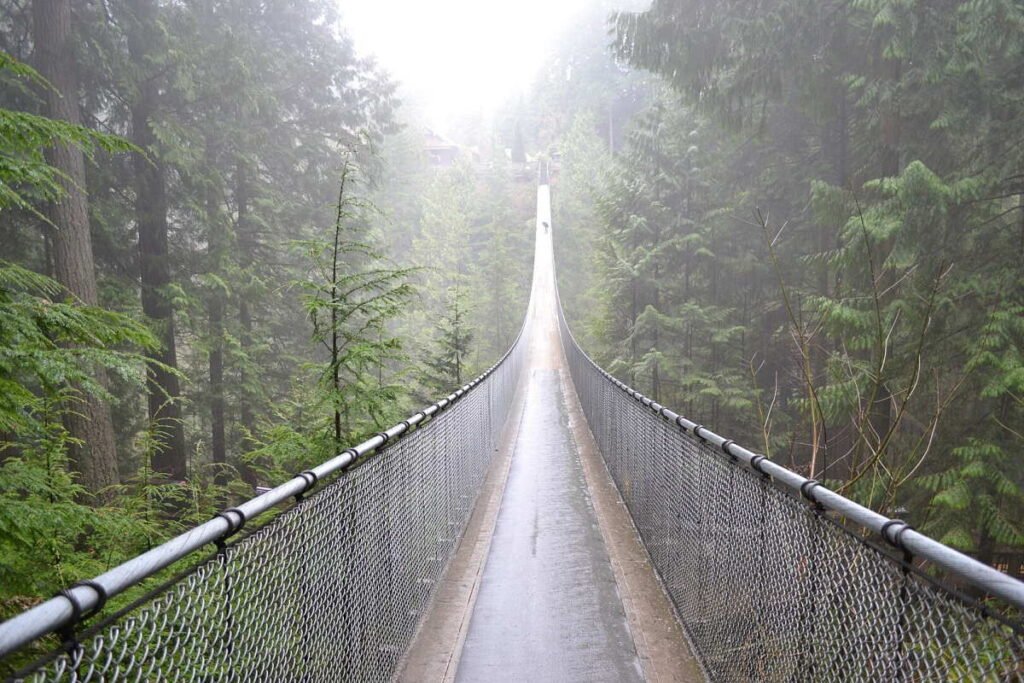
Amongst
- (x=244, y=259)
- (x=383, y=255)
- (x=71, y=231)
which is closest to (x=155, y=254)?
(x=244, y=259)

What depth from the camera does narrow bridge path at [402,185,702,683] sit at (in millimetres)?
3779

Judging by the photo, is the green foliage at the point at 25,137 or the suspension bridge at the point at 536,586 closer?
the suspension bridge at the point at 536,586

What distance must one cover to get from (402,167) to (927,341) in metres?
40.7

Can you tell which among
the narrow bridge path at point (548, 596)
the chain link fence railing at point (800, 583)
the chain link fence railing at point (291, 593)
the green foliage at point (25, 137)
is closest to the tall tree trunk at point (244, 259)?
the narrow bridge path at point (548, 596)

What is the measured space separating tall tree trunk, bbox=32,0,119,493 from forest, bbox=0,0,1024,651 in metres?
0.04

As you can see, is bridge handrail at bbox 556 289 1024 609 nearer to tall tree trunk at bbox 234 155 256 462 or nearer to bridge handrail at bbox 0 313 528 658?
bridge handrail at bbox 0 313 528 658

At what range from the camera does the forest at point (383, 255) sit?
4.73 metres

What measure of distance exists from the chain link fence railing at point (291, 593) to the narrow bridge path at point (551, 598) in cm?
35

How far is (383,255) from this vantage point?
5324 mm

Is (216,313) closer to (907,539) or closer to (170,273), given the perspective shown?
(170,273)

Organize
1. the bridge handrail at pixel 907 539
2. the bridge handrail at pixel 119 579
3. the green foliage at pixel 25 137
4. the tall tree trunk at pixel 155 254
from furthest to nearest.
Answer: the tall tree trunk at pixel 155 254 → the green foliage at pixel 25 137 → the bridge handrail at pixel 907 539 → the bridge handrail at pixel 119 579

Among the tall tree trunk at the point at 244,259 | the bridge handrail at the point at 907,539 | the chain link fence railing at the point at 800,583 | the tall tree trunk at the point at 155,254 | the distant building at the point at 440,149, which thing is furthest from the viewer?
the distant building at the point at 440,149

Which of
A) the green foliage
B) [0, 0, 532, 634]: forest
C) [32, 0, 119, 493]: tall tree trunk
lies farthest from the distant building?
the green foliage

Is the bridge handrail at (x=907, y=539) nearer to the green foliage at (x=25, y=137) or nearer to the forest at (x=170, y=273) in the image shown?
the forest at (x=170, y=273)
